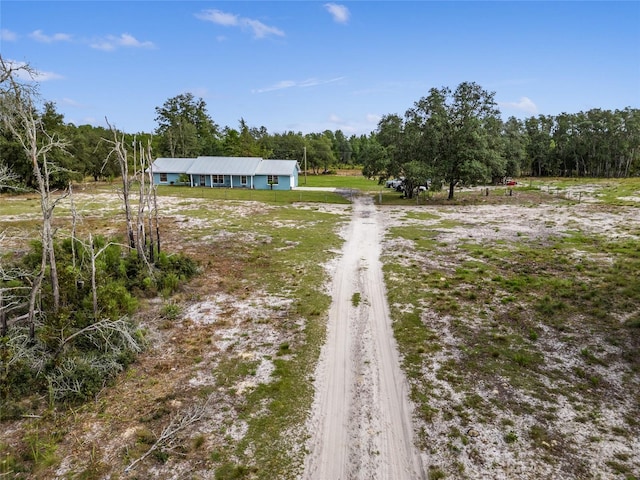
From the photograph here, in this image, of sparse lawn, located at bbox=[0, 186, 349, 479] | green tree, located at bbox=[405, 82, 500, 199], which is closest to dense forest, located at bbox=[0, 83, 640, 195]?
green tree, located at bbox=[405, 82, 500, 199]

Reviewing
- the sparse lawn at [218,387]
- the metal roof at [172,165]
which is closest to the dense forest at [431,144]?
the metal roof at [172,165]

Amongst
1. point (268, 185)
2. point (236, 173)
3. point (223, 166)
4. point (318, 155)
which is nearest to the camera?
point (236, 173)

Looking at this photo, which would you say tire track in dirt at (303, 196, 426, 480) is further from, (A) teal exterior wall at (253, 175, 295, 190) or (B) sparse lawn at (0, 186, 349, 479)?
(A) teal exterior wall at (253, 175, 295, 190)

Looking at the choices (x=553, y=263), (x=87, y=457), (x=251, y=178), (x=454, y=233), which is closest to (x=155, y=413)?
(x=87, y=457)

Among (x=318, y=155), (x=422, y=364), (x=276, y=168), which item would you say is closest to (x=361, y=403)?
(x=422, y=364)

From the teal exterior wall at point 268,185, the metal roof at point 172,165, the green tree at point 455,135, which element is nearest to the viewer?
the green tree at point 455,135

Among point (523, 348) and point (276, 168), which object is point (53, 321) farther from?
point (276, 168)

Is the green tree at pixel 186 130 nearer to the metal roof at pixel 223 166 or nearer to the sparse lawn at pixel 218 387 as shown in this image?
the metal roof at pixel 223 166
